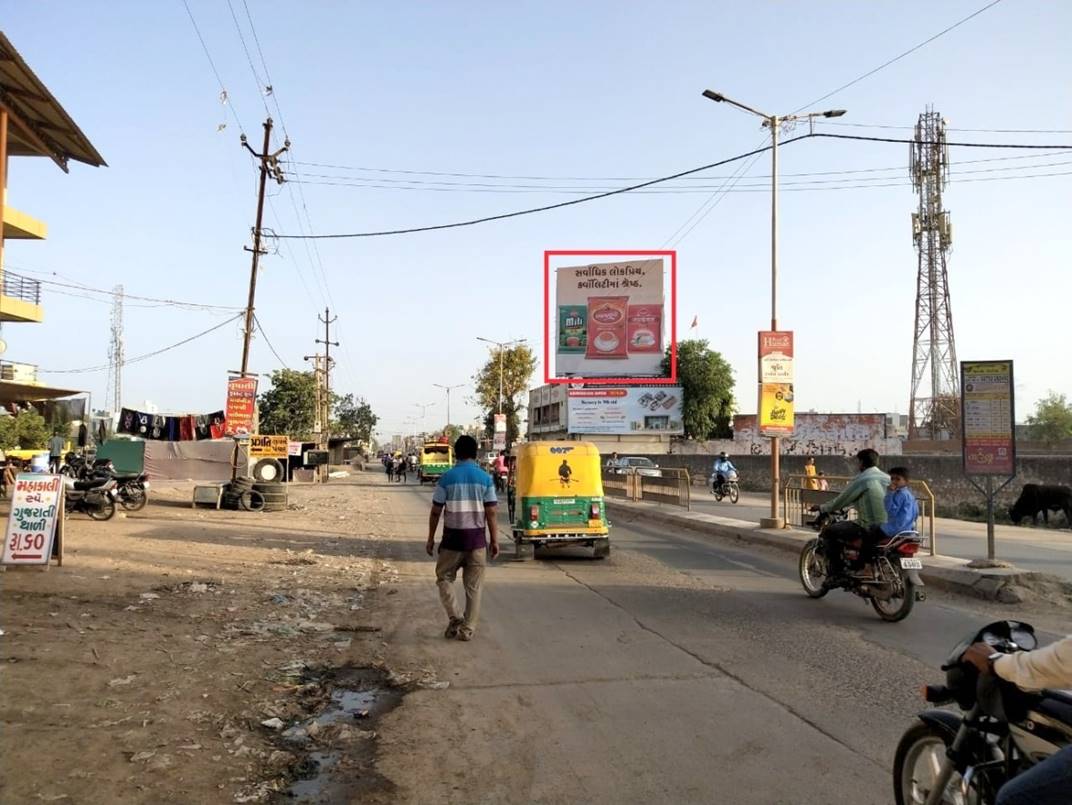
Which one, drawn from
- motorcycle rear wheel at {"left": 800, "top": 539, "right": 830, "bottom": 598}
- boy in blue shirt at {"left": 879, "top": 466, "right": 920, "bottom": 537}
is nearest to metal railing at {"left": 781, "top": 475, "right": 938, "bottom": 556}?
motorcycle rear wheel at {"left": 800, "top": 539, "right": 830, "bottom": 598}

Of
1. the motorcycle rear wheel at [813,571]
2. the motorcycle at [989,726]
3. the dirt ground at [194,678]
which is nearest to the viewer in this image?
the motorcycle at [989,726]

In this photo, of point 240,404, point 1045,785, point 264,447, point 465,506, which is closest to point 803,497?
point 465,506

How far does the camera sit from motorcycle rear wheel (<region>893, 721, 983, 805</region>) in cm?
336

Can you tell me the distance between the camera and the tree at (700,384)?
67688mm

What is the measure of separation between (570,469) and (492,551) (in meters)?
6.67

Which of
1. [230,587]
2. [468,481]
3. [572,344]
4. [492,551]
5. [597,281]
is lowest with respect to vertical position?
[230,587]

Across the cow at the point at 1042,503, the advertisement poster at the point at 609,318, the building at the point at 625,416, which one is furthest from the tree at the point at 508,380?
Result: the cow at the point at 1042,503

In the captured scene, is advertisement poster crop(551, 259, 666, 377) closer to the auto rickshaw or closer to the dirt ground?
the auto rickshaw

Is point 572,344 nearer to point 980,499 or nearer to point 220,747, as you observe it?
point 980,499

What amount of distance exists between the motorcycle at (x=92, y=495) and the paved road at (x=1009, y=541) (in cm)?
1519

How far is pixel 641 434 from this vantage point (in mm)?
62312

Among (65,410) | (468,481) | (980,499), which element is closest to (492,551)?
(468,481)

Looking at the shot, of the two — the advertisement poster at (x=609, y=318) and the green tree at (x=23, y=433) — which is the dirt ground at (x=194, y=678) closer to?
the green tree at (x=23, y=433)

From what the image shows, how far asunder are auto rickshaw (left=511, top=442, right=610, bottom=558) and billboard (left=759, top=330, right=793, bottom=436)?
17.4 ft
